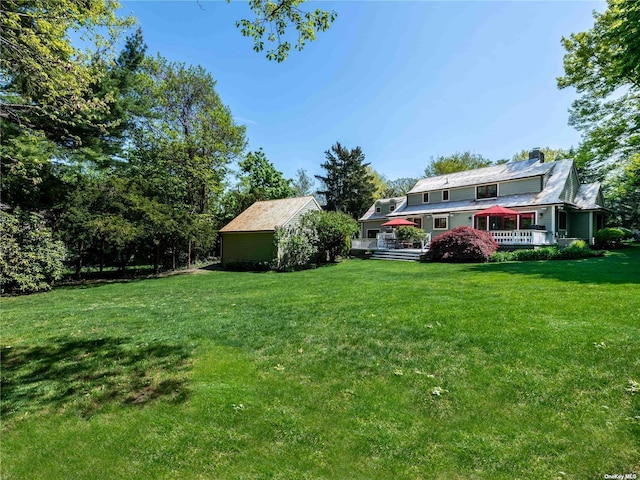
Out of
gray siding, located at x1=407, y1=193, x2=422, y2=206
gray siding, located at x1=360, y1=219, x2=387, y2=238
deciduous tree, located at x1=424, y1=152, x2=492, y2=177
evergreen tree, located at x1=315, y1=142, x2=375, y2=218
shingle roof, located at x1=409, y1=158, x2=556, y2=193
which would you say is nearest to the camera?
shingle roof, located at x1=409, y1=158, x2=556, y2=193

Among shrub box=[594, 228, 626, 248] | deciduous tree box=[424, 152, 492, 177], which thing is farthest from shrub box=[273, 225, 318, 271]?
deciduous tree box=[424, 152, 492, 177]

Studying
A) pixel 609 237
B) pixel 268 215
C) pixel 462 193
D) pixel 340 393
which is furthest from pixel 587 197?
pixel 340 393

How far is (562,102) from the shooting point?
19.8m

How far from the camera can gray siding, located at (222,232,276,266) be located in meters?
20.4

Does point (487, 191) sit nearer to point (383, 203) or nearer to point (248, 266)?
point (383, 203)

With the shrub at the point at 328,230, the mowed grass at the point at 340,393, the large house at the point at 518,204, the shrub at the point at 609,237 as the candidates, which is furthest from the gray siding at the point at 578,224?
the mowed grass at the point at 340,393

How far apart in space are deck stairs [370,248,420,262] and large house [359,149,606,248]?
126 cm

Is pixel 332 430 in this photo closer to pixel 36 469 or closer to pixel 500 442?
pixel 500 442

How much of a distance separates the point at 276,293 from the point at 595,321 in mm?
7829

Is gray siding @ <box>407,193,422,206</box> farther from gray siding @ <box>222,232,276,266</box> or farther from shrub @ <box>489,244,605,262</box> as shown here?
gray siding @ <box>222,232,276,266</box>

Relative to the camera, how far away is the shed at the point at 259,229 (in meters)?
20.2

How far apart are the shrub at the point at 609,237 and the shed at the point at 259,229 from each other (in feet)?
60.1

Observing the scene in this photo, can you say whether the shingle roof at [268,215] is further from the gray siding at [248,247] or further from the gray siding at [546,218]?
the gray siding at [546,218]

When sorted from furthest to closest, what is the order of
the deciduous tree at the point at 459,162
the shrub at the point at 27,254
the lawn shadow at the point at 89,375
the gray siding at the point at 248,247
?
1. the deciduous tree at the point at 459,162
2. the gray siding at the point at 248,247
3. the shrub at the point at 27,254
4. the lawn shadow at the point at 89,375
